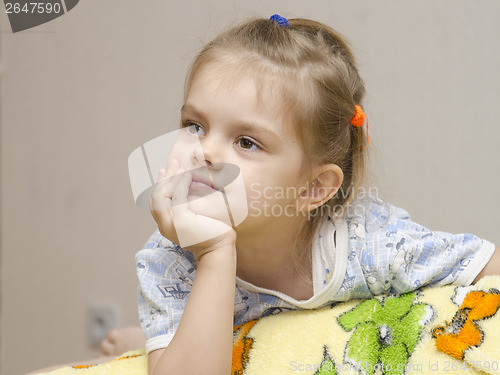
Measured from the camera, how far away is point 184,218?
0.69 meters

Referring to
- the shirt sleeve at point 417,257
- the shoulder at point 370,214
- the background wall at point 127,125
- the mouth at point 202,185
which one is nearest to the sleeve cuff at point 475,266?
the shirt sleeve at point 417,257

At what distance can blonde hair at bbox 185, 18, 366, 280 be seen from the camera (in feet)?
2.45

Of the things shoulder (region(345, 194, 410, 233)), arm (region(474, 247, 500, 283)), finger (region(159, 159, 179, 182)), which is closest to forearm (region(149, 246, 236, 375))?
finger (region(159, 159, 179, 182))

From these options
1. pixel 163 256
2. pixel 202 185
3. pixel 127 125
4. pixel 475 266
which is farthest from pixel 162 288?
pixel 127 125

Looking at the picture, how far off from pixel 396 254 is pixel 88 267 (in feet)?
3.19

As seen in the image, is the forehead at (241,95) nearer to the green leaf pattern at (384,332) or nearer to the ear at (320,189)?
the ear at (320,189)

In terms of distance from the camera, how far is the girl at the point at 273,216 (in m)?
0.69

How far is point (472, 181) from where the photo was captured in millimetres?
1024

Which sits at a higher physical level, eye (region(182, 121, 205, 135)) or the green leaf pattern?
eye (region(182, 121, 205, 135))

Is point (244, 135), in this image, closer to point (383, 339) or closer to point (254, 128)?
point (254, 128)

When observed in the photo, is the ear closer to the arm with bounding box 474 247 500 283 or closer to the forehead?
the forehead

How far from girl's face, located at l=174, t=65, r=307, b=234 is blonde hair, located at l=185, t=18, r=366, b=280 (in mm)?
20

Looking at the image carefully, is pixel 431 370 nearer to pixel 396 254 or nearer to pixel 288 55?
pixel 396 254

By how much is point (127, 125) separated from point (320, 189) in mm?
697
